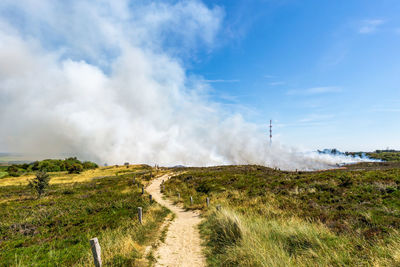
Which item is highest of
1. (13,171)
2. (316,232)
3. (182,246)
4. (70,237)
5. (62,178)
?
(316,232)

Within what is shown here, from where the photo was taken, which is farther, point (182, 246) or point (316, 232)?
point (182, 246)

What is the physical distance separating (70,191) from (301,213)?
3864cm

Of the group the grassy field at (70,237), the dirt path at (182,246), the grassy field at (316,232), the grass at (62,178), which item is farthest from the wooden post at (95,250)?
the grass at (62,178)

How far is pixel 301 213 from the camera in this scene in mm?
13070

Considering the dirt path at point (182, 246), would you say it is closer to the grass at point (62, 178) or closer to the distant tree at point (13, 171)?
the grass at point (62, 178)

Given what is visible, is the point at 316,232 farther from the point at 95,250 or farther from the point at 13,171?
the point at 13,171

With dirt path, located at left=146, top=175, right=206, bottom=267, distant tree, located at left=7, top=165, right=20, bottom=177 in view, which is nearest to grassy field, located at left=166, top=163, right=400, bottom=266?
dirt path, located at left=146, top=175, right=206, bottom=267

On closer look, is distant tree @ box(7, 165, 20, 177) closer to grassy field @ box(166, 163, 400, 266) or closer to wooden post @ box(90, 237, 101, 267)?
grassy field @ box(166, 163, 400, 266)

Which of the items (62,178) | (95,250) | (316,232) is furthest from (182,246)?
(62,178)

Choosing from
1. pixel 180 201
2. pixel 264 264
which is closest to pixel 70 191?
pixel 180 201

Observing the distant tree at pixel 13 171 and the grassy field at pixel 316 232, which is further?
the distant tree at pixel 13 171

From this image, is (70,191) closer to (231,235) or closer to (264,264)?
(231,235)

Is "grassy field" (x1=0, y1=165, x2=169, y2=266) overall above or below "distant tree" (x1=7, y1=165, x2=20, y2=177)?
below

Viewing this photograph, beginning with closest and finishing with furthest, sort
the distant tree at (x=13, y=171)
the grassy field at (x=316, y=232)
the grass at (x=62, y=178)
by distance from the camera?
1. the grassy field at (x=316, y=232)
2. the grass at (x=62, y=178)
3. the distant tree at (x=13, y=171)
